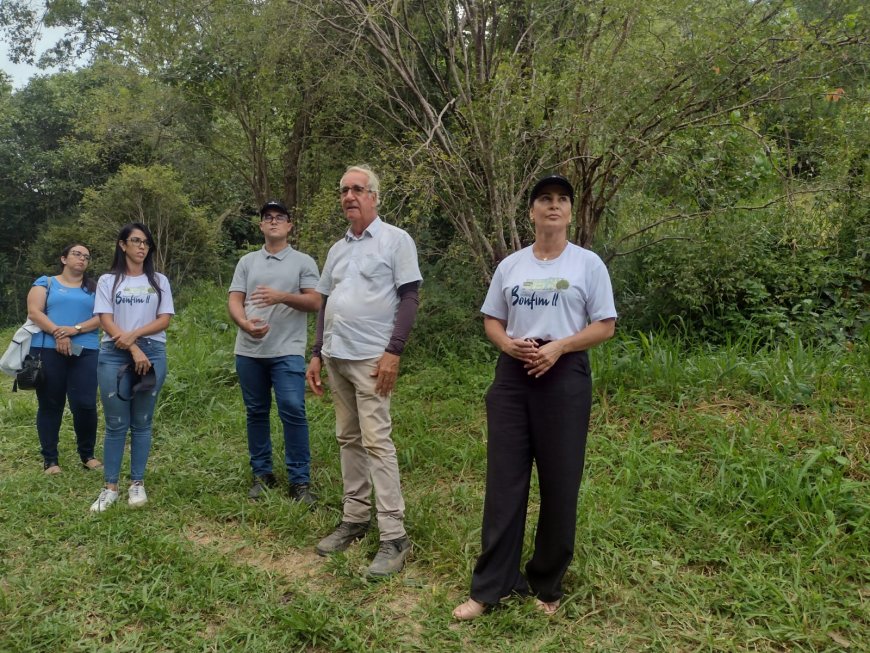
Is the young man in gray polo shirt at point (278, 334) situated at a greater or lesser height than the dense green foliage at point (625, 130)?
lesser

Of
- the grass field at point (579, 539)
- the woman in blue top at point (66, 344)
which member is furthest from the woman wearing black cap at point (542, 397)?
the woman in blue top at point (66, 344)

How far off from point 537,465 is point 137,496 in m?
2.69

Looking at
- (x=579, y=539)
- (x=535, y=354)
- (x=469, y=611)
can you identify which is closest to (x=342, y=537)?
(x=469, y=611)

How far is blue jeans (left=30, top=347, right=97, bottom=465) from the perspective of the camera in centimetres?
465

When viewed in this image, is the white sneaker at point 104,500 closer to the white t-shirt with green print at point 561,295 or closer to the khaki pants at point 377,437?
the khaki pants at point 377,437

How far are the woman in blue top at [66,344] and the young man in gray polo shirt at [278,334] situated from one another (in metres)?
1.47

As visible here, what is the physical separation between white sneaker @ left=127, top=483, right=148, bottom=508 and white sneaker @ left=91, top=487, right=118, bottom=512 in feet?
0.30

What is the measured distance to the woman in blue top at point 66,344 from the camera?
15.2 feet

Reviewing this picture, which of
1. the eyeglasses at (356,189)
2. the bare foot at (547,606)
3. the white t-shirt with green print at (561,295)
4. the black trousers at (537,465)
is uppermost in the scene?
the eyeglasses at (356,189)

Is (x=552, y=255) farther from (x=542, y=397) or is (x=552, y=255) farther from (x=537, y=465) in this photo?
(x=537, y=465)

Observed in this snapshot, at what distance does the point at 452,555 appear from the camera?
3244mm

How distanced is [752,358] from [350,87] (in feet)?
15.3

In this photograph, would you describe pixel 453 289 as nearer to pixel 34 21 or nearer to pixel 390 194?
pixel 390 194

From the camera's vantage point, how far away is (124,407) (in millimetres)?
4039
